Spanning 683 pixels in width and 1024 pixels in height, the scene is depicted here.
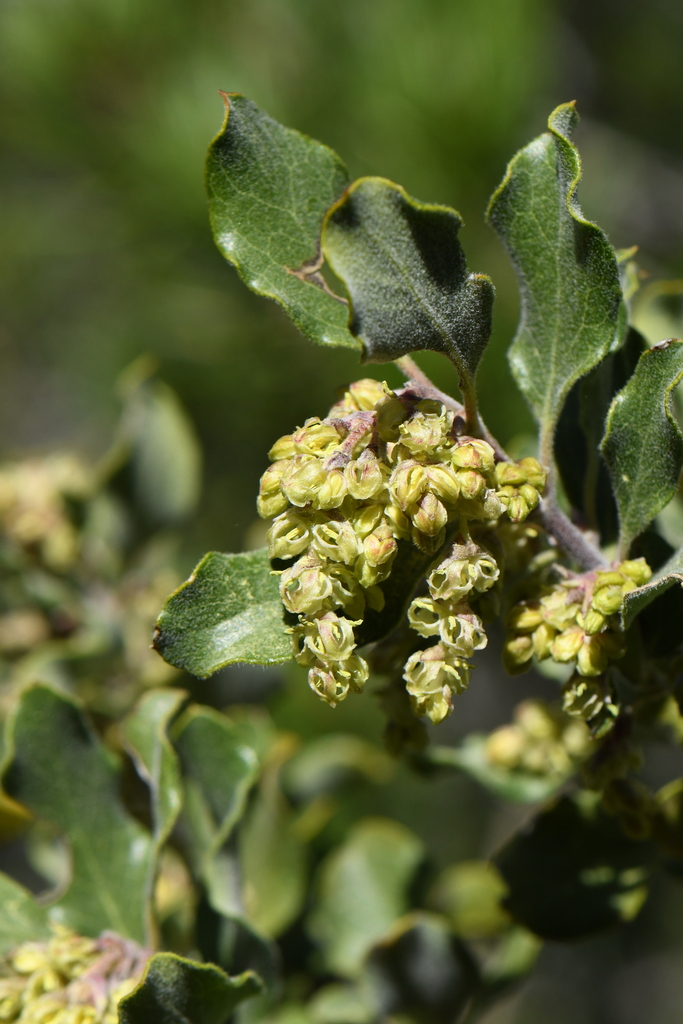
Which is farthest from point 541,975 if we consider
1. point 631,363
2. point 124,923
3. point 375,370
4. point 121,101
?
point 121,101

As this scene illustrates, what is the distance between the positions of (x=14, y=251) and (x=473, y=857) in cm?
225

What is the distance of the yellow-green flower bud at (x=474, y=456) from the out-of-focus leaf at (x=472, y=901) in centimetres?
69

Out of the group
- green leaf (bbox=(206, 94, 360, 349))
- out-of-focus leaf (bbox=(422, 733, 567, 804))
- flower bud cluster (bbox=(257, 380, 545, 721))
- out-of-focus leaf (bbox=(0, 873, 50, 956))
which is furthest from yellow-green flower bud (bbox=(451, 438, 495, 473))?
out-of-focus leaf (bbox=(0, 873, 50, 956))

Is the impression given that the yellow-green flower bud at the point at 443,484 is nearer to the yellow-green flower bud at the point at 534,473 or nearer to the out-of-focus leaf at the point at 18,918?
the yellow-green flower bud at the point at 534,473

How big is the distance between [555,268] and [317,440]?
0.24 meters

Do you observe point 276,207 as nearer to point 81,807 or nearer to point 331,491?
point 331,491

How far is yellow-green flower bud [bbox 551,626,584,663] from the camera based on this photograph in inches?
26.2

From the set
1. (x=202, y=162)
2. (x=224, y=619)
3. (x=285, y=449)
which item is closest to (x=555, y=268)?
(x=285, y=449)

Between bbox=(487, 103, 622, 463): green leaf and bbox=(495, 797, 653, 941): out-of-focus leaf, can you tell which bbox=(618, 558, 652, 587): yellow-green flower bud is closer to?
bbox=(487, 103, 622, 463): green leaf

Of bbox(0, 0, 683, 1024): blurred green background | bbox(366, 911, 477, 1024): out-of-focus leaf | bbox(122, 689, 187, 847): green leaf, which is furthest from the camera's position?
bbox(0, 0, 683, 1024): blurred green background

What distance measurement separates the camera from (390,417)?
62 centimetres

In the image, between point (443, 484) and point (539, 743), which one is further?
point (539, 743)

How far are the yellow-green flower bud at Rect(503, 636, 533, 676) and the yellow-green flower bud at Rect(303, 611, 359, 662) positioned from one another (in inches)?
5.8

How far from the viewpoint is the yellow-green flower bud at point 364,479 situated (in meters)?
0.60
